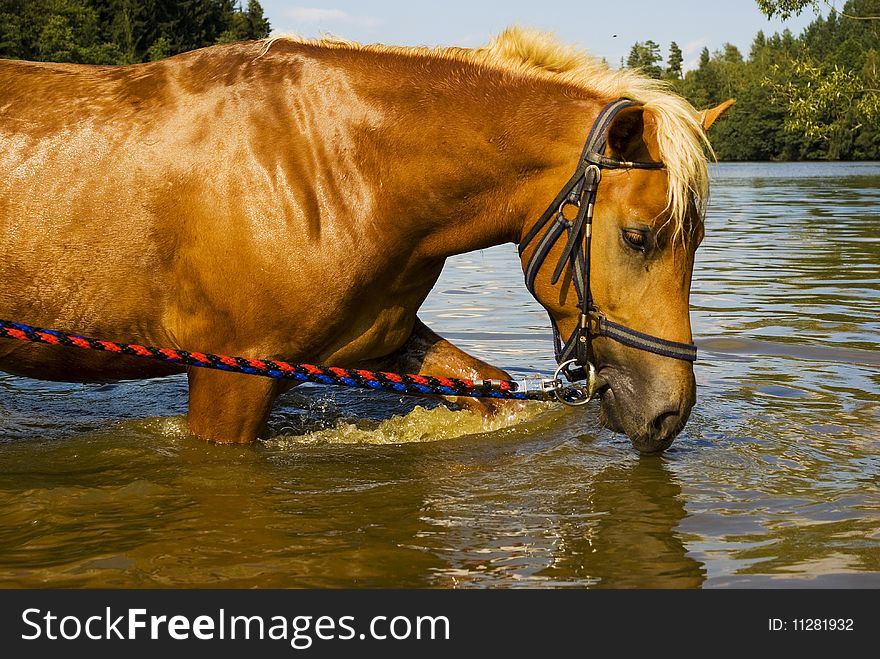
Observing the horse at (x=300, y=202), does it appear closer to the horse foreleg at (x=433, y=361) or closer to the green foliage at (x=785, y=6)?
the horse foreleg at (x=433, y=361)

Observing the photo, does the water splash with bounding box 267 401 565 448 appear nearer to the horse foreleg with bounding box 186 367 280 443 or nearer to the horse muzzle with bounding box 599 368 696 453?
the horse foreleg with bounding box 186 367 280 443

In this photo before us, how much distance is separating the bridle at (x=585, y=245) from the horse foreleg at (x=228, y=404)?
1.46 m

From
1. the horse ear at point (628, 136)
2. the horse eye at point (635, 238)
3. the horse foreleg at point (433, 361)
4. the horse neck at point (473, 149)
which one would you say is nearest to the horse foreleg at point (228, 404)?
the horse foreleg at point (433, 361)

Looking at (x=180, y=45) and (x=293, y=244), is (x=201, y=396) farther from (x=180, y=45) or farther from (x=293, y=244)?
(x=180, y=45)

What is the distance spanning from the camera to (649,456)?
5.37 metres

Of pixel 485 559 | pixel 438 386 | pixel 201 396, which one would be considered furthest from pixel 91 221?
pixel 485 559

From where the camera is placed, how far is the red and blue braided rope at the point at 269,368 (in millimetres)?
4385

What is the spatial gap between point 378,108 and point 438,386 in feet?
4.43

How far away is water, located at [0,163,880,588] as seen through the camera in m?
3.78

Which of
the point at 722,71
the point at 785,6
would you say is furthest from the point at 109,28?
the point at 722,71

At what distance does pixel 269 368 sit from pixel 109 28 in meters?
72.6

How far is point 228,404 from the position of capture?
500cm

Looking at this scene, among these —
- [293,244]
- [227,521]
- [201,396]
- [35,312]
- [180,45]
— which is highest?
[180,45]

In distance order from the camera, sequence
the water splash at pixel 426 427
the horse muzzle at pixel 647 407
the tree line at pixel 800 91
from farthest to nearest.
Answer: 1. the tree line at pixel 800 91
2. the water splash at pixel 426 427
3. the horse muzzle at pixel 647 407
